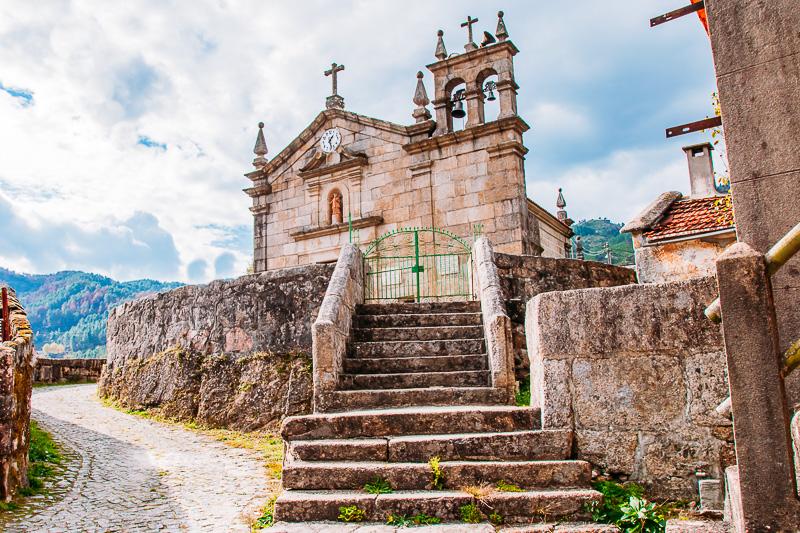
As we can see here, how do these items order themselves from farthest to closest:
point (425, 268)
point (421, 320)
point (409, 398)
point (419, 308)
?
1. point (425, 268)
2. point (419, 308)
3. point (421, 320)
4. point (409, 398)

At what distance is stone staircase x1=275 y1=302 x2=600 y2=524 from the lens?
4.29 m

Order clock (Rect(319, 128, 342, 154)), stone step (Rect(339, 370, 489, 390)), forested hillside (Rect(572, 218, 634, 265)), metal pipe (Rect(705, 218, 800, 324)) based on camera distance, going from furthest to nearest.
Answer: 1. forested hillside (Rect(572, 218, 634, 265))
2. clock (Rect(319, 128, 342, 154))
3. stone step (Rect(339, 370, 489, 390))
4. metal pipe (Rect(705, 218, 800, 324))

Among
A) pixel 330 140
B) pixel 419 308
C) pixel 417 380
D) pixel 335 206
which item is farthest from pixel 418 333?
pixel 330 140

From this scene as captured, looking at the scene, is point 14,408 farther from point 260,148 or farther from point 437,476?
point 260,148

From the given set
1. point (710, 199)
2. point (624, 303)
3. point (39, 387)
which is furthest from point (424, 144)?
point (39, 387)

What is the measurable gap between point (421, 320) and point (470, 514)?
11.5 feet

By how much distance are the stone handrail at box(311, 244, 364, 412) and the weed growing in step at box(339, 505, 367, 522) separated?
1525 millimetres

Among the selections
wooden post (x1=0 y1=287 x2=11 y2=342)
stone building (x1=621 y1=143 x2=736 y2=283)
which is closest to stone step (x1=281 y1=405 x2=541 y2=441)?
wooden post (x1=0 y1=287 x2=11 y2=342)

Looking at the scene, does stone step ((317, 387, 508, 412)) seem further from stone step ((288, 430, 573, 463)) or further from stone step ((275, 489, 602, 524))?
stone step ((275, 489, 602, 524))

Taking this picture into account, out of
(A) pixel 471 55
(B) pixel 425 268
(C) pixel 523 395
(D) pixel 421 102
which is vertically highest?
(A) pixel 471 55

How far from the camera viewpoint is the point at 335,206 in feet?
50.7

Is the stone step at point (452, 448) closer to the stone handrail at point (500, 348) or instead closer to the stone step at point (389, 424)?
the stone step at point (389, 424)

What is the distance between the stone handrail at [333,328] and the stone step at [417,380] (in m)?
0.24

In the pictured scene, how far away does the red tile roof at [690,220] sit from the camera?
43.1 ft
